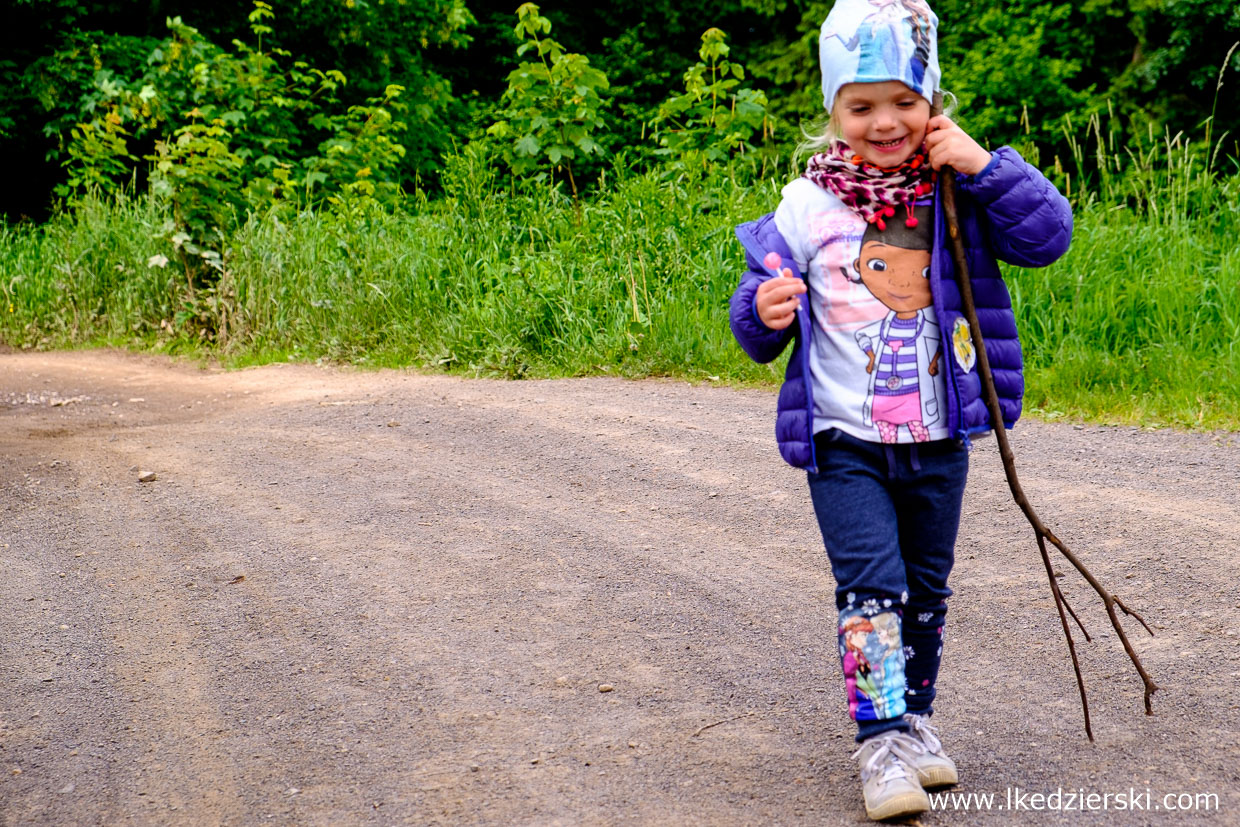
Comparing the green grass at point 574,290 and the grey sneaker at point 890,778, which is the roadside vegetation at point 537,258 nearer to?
the green grass at point 574,290

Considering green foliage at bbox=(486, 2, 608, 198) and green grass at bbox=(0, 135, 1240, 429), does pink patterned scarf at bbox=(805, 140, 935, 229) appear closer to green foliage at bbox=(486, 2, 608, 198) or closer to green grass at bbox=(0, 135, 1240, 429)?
green grass at bbox=(0, 135, 1240, 429)

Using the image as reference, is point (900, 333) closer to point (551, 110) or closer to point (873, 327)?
point (873, 327)

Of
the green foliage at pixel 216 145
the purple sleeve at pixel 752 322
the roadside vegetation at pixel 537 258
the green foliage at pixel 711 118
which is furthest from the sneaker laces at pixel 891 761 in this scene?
the green foliage at pixel 216 145

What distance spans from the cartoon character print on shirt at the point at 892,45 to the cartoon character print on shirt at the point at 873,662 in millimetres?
1042

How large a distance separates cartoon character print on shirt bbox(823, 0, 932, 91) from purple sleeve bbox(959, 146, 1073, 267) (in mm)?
227

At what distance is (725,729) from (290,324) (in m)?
7.26

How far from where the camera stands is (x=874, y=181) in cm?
242

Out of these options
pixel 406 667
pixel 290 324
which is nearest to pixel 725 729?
pixel 406 667

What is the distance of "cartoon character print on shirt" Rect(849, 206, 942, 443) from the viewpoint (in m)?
2.40

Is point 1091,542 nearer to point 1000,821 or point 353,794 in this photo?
point 1000,821

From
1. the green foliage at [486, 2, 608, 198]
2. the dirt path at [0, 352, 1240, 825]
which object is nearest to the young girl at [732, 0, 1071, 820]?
the dirt path at [0, 352, 1240, 825]

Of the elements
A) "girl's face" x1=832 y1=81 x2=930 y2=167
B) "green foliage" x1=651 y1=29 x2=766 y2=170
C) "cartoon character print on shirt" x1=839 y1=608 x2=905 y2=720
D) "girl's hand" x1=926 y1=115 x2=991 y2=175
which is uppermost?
"green foliage" x1=651 y1=29 x2=766 y2=170

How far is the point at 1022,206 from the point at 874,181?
286 mm

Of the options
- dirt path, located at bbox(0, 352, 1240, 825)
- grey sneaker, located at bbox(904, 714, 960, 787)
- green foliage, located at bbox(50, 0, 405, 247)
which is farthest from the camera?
green foliage, located at bbox(50, 0, 405, 247)
